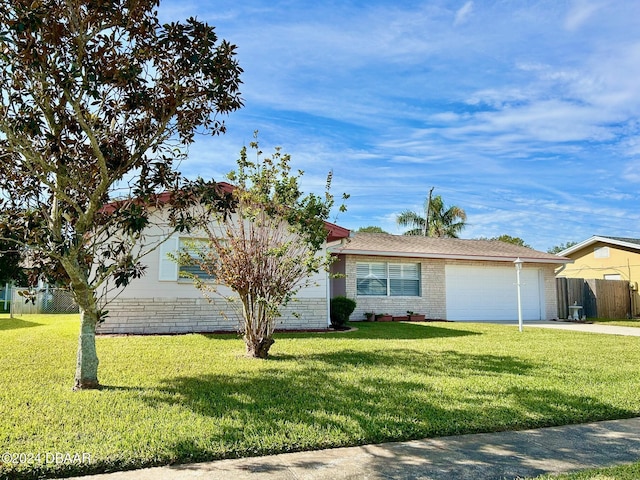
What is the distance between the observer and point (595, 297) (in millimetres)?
22562

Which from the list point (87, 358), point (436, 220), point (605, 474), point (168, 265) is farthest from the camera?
point (436, 220)

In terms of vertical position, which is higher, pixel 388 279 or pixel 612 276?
pixel 612 276

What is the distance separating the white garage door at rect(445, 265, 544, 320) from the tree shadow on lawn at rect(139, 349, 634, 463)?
12.4 metres

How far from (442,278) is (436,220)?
15431 mm

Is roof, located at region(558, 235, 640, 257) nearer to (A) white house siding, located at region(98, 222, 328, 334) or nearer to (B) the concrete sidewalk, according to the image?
(A) white house siding, located at region(98, 222, 328, 334)

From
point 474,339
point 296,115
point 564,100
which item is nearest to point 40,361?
point 296,115

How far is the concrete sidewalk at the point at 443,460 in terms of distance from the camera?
343 centimetres

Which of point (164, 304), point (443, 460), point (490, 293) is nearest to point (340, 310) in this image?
point (164, 304)

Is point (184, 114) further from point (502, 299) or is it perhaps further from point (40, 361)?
point (502, 299)

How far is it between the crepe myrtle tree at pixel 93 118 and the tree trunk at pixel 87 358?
1 centimetres

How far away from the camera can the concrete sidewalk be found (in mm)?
3428

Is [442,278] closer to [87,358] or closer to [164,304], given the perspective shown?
[164,304]

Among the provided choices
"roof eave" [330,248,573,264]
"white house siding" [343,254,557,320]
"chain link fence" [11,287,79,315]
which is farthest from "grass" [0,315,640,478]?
"chain link fence" [11,287,79,315]

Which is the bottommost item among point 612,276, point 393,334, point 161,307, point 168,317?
point 393,334
